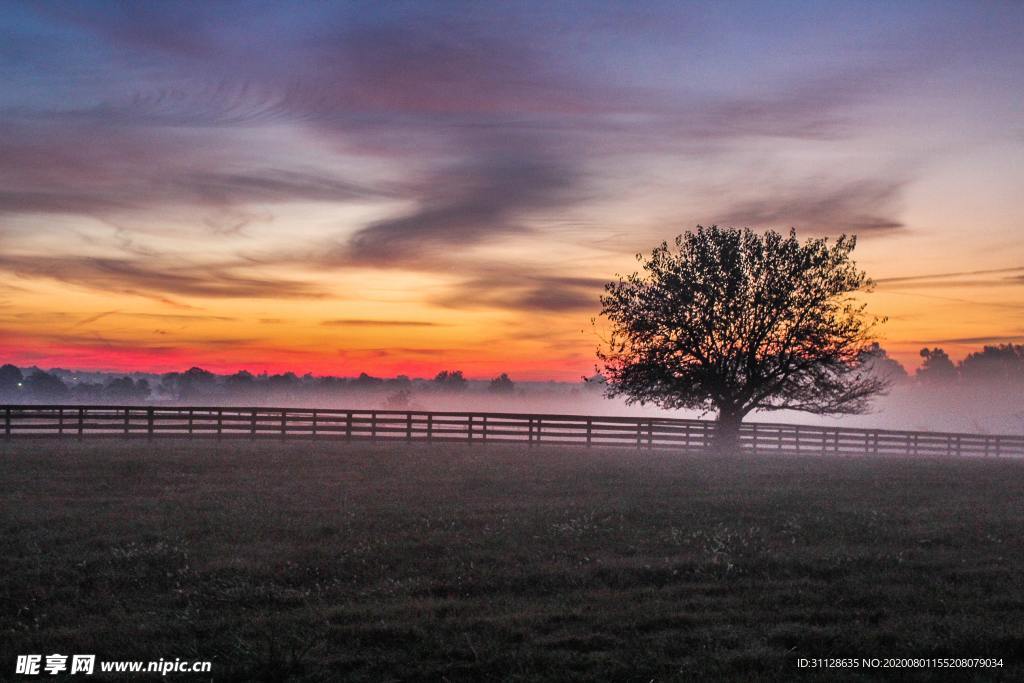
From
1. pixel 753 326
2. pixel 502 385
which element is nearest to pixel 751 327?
pixel 753 326

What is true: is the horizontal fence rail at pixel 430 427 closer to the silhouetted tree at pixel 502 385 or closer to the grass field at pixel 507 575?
the grass field at pixel 507 575

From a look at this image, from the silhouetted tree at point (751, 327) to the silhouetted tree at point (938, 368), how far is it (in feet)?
582

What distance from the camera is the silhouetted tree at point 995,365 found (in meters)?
173

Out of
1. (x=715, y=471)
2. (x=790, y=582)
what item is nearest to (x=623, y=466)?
(x=715, y=471)

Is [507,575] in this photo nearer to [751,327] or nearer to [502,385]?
[751,327]

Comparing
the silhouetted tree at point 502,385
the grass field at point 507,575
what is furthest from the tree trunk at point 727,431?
the silhouetted tree at point 502,385

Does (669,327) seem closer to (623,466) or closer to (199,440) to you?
(623,466)

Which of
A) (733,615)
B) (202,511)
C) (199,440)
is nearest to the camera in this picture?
(733,615)

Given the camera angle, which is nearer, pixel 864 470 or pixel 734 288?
pixel 864 470

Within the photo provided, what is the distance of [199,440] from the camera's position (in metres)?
34.6

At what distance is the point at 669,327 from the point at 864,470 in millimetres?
10911

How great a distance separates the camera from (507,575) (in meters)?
11.5

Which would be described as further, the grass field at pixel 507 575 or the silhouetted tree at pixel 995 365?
the silhouetted tree at pixel 995 365

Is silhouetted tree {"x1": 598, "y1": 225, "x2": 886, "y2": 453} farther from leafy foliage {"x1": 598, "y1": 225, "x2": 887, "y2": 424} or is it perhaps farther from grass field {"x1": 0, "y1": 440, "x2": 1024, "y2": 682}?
grass field {"x1": 0, "y1": 440, "x2": 1024, "y2": 682}
